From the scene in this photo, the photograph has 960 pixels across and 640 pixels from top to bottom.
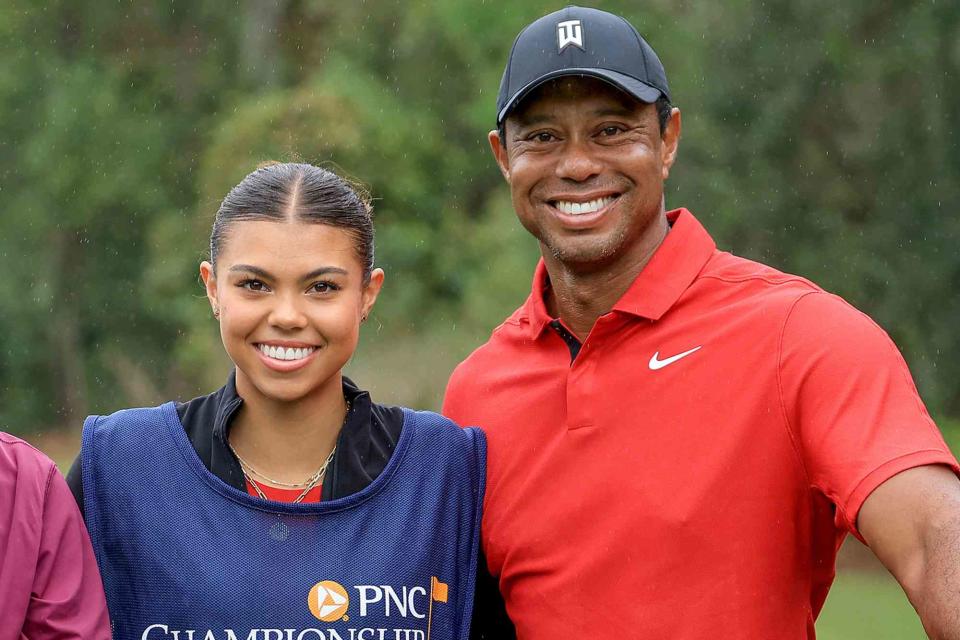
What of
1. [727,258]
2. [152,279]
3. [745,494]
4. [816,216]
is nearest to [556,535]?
[745,494]

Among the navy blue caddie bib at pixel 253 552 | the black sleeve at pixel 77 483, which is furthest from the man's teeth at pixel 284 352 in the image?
the black sleeve at pixel 77 483

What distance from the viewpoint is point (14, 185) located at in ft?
81.3

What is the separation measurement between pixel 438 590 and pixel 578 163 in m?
1.07

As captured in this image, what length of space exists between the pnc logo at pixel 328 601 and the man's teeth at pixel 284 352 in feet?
1.70

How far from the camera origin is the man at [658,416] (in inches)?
109

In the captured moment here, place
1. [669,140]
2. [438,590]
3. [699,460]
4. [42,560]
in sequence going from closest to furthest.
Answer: [42,560]
[699,460]
[438,590]
[669,140]

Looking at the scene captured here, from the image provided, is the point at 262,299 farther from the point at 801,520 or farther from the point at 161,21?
the point at 161,21

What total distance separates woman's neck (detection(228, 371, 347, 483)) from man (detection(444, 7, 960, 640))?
42 cm

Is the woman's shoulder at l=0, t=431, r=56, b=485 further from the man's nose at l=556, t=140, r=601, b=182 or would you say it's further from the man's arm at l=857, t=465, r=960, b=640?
the man's arm at l=857, t=465, r=960, b=640

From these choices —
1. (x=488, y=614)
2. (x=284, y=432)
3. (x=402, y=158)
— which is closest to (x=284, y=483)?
(x=284, y=432)

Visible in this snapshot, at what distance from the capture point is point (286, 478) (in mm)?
3266

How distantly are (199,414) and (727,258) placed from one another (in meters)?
1.31

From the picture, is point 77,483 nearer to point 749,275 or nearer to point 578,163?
point 578,163

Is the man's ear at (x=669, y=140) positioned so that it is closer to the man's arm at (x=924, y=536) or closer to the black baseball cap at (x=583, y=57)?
the black baseball cap at (x=583, y=57)
